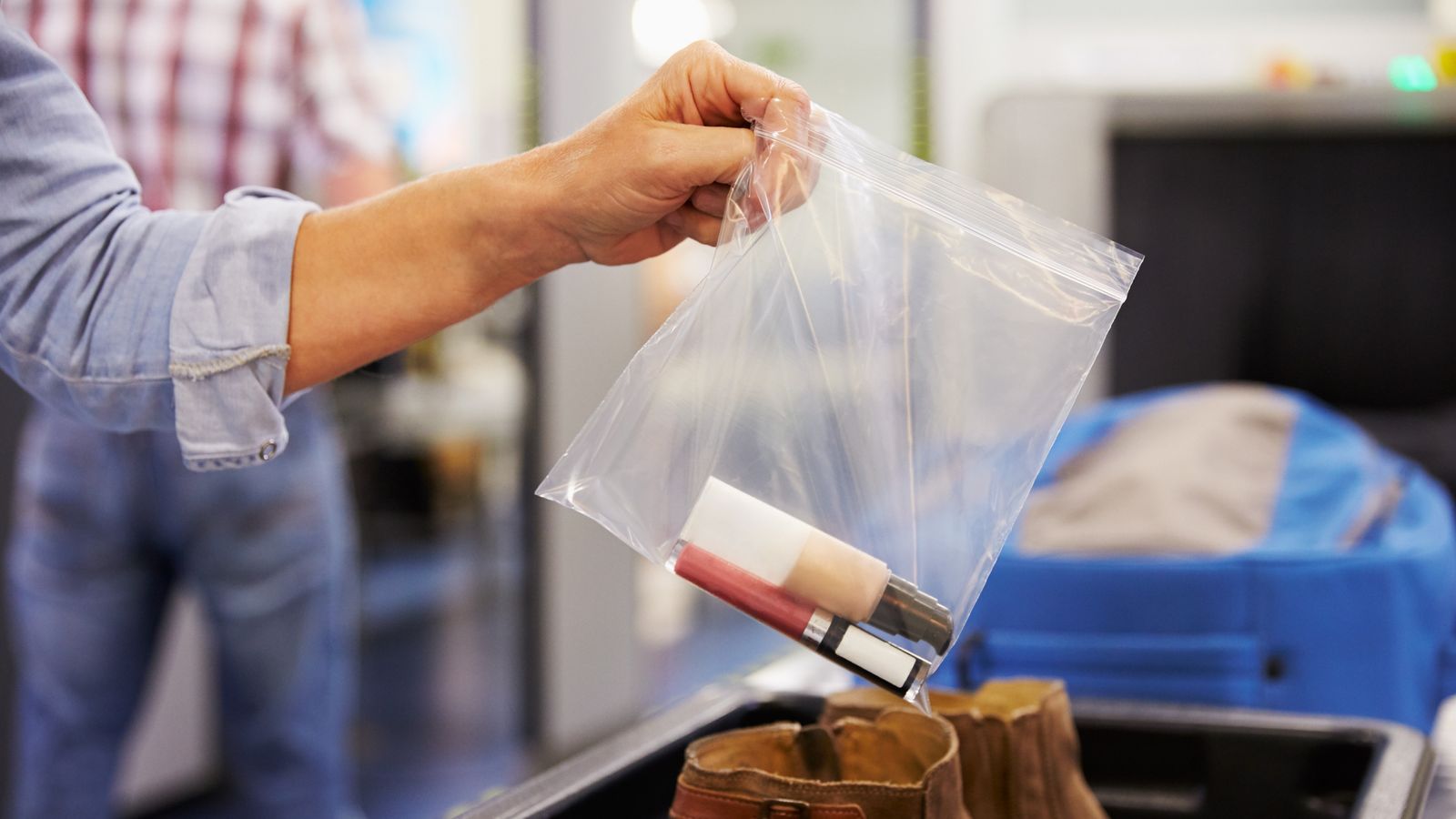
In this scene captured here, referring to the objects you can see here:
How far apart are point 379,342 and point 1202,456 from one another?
72 centimetres

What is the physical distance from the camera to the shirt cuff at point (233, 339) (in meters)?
0.56

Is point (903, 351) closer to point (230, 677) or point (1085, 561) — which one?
point (1085, 561)

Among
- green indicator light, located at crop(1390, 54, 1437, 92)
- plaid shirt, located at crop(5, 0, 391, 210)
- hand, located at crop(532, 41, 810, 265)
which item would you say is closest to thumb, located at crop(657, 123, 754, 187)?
hand, located at crop(532, 41, 810, 265)

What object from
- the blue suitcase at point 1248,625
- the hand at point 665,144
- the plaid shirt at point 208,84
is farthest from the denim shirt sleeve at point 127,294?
the plaid shirt at point 208,84

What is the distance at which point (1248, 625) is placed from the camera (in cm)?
93

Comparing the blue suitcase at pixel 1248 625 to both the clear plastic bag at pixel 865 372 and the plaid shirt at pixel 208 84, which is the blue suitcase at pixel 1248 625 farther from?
the plaid shirt at pixel 208 84

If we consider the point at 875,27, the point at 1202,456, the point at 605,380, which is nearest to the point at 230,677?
the point at 1202,456

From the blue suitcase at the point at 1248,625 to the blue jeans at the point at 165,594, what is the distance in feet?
2.18

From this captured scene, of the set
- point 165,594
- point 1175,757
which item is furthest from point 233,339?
point 165,594

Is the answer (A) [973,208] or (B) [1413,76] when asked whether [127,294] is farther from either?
(B) [1413,76]

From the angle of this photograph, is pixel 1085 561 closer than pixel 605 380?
Yes

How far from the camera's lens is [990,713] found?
0.58 m

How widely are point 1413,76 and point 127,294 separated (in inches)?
74.7

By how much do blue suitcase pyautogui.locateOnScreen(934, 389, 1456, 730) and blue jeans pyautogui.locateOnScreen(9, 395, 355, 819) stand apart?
66 centimetres
